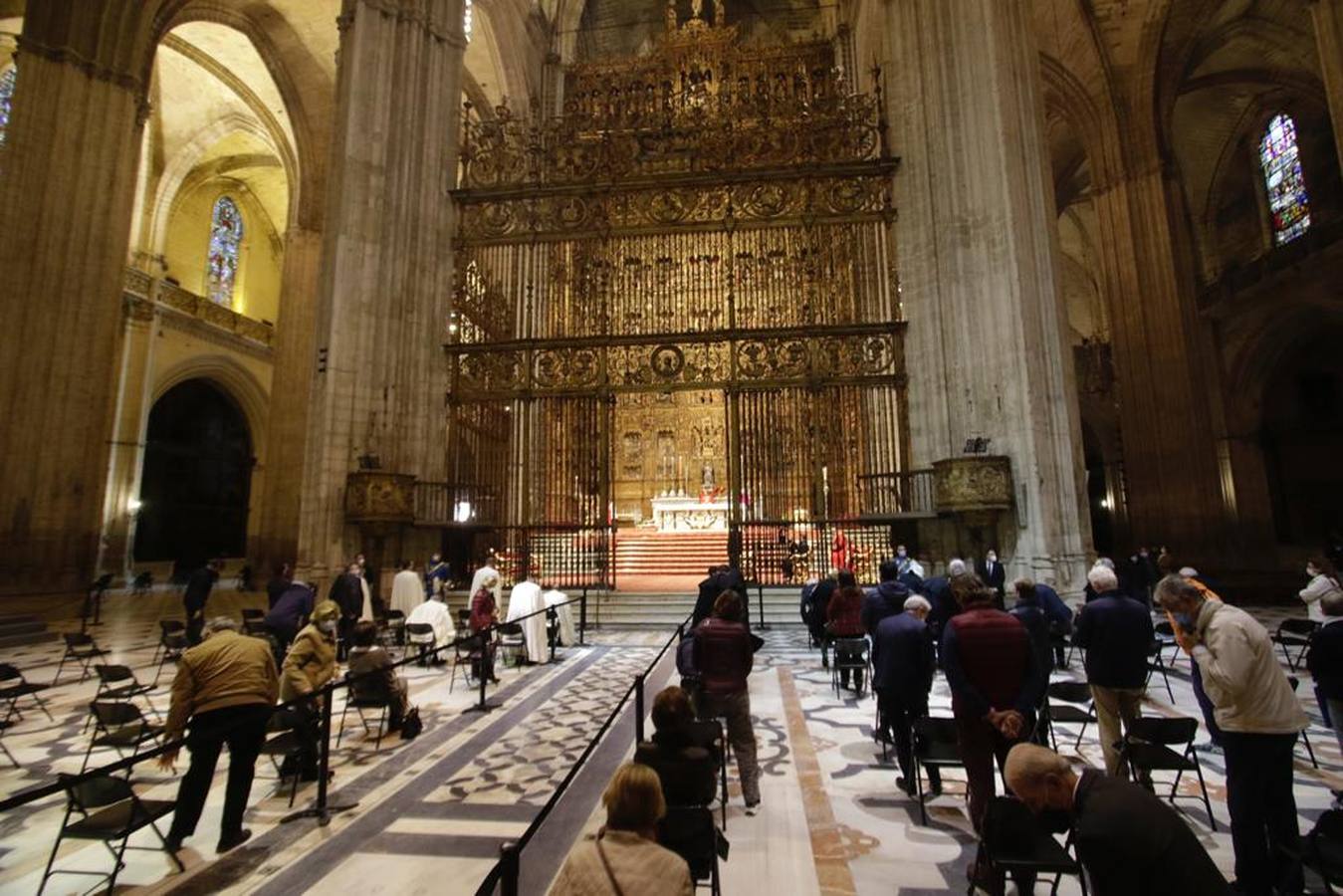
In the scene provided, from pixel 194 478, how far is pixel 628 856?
28659mm

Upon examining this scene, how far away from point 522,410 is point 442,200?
490cm

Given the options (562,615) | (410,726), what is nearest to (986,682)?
(410,726)

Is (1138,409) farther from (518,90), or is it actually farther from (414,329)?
(518,90)

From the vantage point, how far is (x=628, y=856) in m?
1.90

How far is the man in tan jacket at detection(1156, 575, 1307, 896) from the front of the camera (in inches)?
119

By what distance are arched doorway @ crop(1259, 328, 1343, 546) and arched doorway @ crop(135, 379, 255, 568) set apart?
3628cm

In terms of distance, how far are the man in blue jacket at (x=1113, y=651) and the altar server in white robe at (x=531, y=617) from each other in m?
6.30

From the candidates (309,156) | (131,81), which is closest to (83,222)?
(131,81)

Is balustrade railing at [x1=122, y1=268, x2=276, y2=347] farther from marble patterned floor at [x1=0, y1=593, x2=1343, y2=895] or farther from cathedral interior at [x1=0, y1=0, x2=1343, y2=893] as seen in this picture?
marble patterned floor at [x1=0, y1=593, x2=1343, y2=895]

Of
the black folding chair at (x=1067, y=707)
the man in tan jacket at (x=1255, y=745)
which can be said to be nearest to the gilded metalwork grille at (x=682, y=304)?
the black folding chair at (x=1067, y=707)

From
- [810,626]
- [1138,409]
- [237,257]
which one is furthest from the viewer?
[237,257]

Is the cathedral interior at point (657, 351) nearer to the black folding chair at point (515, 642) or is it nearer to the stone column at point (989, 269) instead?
the stone column at point (989, 269)

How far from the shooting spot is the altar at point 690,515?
1775cm

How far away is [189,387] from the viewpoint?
24.5 m
